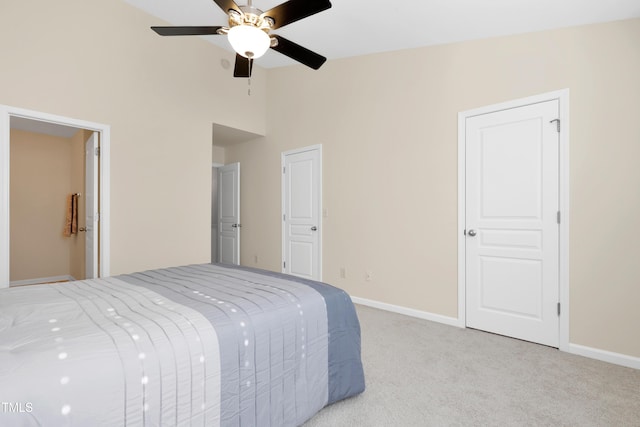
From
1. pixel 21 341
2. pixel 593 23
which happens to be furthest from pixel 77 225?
pixel 593 23

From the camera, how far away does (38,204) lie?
16.6 feet

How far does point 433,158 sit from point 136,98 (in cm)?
335

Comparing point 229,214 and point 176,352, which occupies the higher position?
point 229,214

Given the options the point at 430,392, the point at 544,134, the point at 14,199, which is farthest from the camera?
the point at 14,199

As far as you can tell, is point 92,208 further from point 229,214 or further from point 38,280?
point 38,280

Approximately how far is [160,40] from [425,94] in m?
3.15

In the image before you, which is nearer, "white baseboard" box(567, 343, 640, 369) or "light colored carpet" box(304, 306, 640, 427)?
"light colored carpet" box(304, 306, 640, 427)

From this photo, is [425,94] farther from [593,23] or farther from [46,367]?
[46,367]

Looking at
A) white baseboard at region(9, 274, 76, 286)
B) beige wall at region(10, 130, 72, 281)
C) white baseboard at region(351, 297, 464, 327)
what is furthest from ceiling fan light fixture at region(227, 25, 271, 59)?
white baseboard at region(9, 274, 76, 286)

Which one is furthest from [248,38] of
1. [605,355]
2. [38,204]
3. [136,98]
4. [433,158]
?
[38,204]

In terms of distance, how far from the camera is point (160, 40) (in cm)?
369

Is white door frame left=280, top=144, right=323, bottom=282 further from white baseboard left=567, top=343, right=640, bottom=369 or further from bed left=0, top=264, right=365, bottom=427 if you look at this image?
white baseboard left=567, top=343, right=640, bottom=369

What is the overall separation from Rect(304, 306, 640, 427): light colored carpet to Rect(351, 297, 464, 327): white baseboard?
328mm

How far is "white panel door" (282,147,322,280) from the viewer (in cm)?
431
